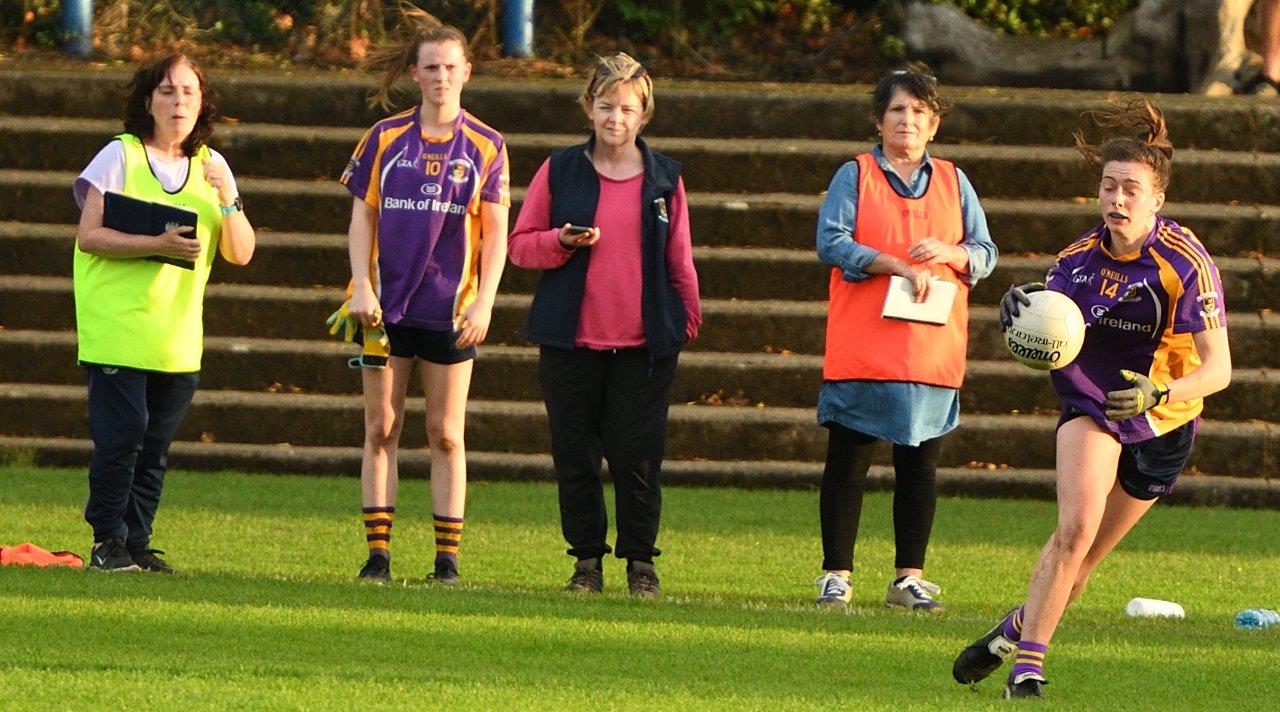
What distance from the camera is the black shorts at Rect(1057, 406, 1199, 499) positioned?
6.27 metres

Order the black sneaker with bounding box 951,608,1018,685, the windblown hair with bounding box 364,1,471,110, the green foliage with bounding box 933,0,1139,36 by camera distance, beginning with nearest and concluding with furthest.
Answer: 1. the black sneaker with bounding box 951,608,1018,685
2. the windblown hair with bounding box 364,1,471,110
3. the green foliage with bounding box 933,0,1139,36

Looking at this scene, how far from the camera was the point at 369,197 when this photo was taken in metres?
8.00

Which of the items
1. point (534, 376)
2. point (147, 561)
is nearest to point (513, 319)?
point (534, 376)

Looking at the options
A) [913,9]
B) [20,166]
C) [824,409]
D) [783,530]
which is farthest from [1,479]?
[913,9]

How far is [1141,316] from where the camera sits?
630 cm

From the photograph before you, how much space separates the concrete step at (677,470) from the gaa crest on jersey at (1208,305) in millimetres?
5065

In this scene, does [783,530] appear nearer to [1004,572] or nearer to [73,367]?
[1004,572]

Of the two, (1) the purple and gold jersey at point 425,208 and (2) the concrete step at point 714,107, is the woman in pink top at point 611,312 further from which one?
(2) the concrete step at point 714,107

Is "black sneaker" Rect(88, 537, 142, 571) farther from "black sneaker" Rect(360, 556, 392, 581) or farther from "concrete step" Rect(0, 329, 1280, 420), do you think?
"concrete step" Rect(0, 329, 1280, 420)

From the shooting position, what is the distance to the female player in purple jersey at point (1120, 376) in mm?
6082

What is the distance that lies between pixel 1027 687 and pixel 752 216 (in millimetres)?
6908

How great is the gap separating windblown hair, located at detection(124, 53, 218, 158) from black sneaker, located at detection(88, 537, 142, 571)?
1461 mm

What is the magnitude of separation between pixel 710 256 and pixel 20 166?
4315 mm

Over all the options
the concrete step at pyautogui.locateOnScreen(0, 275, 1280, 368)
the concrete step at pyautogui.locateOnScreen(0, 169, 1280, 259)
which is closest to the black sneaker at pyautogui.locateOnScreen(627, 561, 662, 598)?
the concrete step at pyautogui.locateOnScreen(0, 275, 1280, 368)
